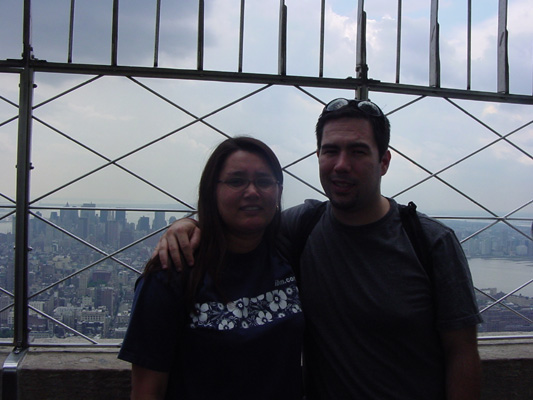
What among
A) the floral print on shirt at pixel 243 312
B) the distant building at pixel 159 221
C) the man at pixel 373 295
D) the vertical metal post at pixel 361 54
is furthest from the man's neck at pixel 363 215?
the distant building at pixel 159 221

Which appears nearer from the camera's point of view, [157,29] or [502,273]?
[157,29]

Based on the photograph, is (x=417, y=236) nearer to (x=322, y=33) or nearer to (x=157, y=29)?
(x=322, y=33)

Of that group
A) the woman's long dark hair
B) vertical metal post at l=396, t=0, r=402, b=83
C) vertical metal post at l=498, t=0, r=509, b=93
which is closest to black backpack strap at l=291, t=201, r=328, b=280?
the woman's long dark hair

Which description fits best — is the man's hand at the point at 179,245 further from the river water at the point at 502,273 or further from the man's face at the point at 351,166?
the river water at the point at 502,273

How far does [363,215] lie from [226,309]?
1.99 ft

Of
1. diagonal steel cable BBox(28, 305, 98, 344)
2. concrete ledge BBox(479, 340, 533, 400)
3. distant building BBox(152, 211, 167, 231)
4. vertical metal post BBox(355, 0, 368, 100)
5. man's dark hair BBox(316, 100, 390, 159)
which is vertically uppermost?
vertical metal post BBox(355, 0, 368, 100)

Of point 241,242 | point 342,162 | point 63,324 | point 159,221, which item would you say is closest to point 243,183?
point 241,242

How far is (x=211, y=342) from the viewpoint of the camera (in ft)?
4.47

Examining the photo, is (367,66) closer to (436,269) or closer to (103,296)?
(436,269)

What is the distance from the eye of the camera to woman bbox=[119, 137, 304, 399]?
1.34 meters

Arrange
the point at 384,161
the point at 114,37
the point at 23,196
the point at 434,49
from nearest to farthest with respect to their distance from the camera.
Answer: the point at 384,161 → the point at 23,196 → the point at 114,37 → the point at 434,49

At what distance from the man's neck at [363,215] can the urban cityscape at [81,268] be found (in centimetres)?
149

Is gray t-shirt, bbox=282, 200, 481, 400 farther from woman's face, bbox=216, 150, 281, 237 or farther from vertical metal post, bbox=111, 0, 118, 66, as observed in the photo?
vertical metal post, bbox=111, 0, 118, 66

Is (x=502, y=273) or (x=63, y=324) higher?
(x=502, y=273)
